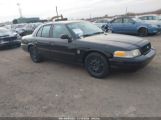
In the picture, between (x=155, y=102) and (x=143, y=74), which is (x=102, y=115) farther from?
(x=143, y=74)

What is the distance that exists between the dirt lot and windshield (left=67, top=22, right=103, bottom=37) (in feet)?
3.79

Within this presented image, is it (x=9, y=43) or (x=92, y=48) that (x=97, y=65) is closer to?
(x=92, y=48)

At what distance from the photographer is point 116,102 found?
13.3ft

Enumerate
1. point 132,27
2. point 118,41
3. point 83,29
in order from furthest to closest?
point 132,27 → point 83,29 → point 118,41

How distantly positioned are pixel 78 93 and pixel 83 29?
2.29 metres

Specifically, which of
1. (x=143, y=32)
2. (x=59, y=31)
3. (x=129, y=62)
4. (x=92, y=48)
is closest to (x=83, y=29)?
(x=59, y=31)

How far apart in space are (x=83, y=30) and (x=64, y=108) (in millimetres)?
2847

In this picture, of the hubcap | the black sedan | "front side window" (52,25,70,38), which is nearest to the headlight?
the black sedan

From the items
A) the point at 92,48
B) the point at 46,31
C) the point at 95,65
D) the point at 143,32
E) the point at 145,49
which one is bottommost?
the point at 143,32

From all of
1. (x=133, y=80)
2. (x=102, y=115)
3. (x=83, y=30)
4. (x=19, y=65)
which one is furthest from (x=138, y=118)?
(x=19, y=65)

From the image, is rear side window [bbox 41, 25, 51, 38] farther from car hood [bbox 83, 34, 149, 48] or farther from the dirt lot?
car hood [bbox 83, 34, 149, 48]

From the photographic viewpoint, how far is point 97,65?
209 inches

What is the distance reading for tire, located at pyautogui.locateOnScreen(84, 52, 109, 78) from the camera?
5.13 meters

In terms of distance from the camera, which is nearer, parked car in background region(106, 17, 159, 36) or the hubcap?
the hubcap
